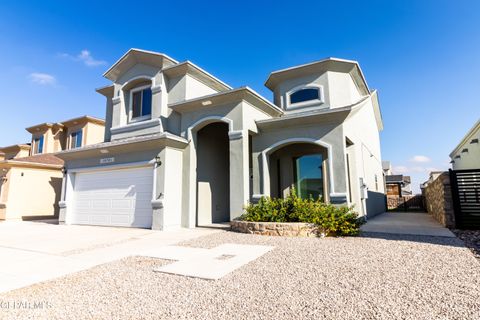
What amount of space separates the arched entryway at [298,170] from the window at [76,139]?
665 inches

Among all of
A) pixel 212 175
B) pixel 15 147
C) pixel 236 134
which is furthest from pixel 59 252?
pixel 15 147

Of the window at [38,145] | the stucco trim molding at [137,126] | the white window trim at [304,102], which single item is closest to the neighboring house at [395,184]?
the white window trim at [304,102]

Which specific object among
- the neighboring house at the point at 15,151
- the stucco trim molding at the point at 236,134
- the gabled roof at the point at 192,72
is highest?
the gabled roof at the point at 192,72

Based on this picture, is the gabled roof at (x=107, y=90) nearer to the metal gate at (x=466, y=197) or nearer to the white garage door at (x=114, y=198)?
the white garage door at (x=114, y=198)

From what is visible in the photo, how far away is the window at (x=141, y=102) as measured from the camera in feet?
43.5

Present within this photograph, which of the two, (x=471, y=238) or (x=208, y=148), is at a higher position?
(x=208, y=148)

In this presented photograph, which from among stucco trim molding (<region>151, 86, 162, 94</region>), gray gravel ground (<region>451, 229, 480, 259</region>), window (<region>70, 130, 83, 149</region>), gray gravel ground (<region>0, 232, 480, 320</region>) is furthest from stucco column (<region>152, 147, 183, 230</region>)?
window (<region>70, 130, 83, 149</region>)

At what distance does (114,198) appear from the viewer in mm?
11852

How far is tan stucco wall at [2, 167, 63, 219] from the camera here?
1515 centimetres

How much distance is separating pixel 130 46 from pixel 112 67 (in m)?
1.49

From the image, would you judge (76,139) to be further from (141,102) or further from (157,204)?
(157,204)

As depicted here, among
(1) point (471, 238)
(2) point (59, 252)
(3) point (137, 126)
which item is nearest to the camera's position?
(2) point (59, 252)

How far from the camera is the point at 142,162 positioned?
11.0 meters

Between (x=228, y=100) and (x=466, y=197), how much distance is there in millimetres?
9176
